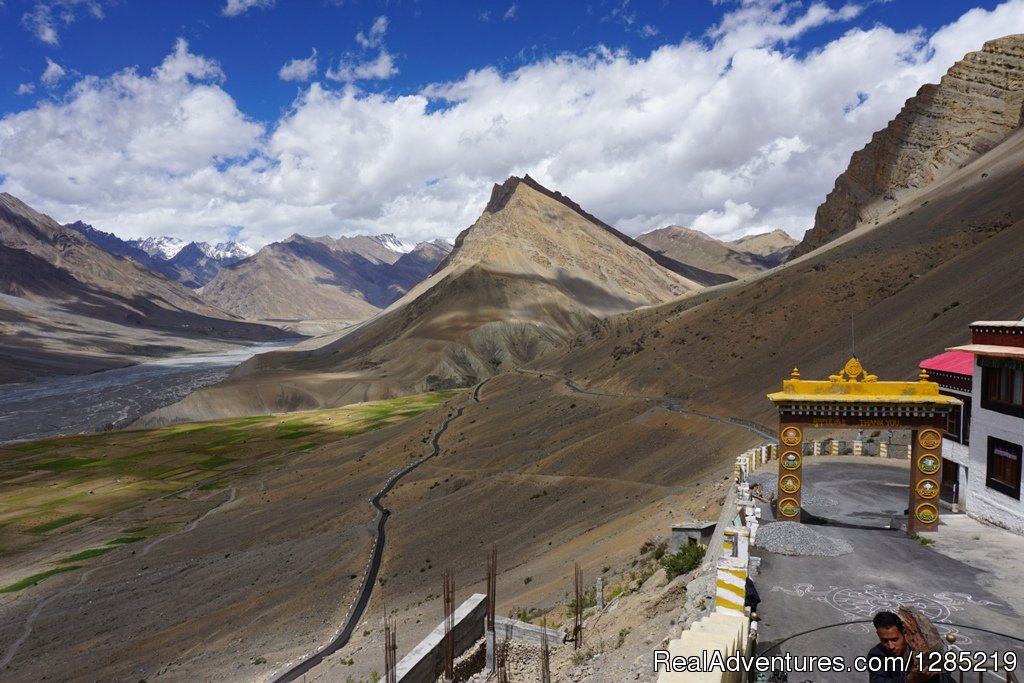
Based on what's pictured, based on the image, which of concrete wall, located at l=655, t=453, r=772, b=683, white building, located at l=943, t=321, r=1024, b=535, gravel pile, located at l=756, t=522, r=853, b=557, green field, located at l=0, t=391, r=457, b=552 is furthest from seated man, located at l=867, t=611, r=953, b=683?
green field, located at l=0, t=391, r=457, b=552

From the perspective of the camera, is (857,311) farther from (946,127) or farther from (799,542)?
(946,127)

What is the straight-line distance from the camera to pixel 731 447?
3594 cm

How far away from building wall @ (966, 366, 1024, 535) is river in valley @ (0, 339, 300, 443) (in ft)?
386

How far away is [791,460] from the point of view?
18.9 metres

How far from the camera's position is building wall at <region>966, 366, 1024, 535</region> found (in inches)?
685

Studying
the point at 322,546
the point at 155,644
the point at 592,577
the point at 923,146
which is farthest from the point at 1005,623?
the point at 923,146

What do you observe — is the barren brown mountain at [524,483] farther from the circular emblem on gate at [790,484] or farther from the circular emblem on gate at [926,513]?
the circular emblem on gate at [926,513]

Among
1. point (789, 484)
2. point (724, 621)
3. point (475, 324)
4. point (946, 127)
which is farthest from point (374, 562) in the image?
point (475, 324)

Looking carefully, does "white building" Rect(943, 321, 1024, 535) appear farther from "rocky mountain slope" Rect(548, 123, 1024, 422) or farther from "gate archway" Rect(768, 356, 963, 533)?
"rocky mountain slope" Rect(548, 123, 1024, 422)

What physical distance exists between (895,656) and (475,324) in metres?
133

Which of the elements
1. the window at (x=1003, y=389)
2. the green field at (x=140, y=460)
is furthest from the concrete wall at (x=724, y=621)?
the green field at (x=140, y=460)

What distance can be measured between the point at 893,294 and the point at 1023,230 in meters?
9.09

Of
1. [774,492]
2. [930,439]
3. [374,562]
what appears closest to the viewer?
[930,439]

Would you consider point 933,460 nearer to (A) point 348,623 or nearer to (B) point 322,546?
(A) point 348,623
